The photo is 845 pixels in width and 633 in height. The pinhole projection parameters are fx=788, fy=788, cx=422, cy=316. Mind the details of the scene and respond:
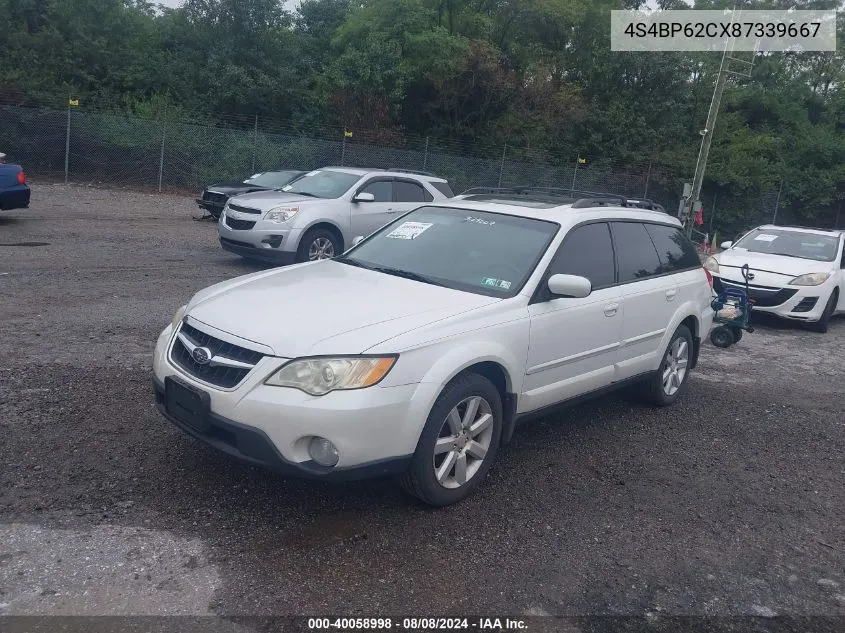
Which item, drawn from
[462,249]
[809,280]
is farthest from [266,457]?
[809,280]

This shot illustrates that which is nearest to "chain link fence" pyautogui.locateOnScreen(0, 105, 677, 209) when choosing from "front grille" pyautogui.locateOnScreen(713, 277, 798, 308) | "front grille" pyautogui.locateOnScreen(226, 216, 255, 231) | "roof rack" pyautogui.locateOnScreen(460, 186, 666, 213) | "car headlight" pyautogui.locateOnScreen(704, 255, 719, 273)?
"front grille" pyautogui.locateOnScreen(226, 216, 255, 231)

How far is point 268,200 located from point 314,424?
8.15 metres

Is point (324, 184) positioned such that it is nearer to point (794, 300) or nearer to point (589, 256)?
point (794, 300)

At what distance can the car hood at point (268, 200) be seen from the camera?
1119 centimetres

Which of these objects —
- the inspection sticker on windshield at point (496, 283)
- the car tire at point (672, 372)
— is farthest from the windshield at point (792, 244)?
the inspection sticker on windshield at point (496, 283)

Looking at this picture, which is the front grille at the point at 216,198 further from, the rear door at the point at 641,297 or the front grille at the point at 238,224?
the rear door at the point at 641,297

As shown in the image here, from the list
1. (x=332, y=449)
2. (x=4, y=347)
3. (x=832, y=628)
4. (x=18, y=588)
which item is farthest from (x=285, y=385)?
(x=4, y=347)

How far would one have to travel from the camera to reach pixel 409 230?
18.6ft

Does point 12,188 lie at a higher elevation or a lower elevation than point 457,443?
lower

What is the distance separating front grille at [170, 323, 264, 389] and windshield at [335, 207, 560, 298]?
1378mm

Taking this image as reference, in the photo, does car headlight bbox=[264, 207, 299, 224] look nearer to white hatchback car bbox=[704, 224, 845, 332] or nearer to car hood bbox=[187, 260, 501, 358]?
white hatchback car bbox=[704, 224, 845, 332]

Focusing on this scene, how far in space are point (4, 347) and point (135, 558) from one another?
12.0 feet

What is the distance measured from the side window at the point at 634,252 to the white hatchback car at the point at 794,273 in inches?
159

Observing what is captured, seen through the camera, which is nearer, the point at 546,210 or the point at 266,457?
the point at 266,457
